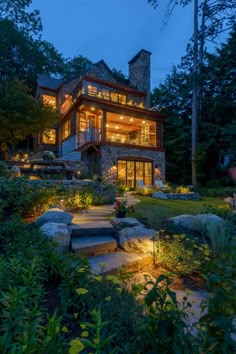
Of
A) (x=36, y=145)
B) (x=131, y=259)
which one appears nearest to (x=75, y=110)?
(x=36, y=145)

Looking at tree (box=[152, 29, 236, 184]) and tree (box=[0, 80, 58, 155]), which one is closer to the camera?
tree (box=[0, 80, 58, 155])

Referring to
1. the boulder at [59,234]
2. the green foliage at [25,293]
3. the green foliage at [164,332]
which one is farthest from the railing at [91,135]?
the green foliage at [164,332]

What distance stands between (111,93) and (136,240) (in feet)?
54.1

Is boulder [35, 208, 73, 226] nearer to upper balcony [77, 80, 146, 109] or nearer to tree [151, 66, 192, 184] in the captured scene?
upper balcony [77, 80, 146, 109]

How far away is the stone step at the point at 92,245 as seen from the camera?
10.4 feet

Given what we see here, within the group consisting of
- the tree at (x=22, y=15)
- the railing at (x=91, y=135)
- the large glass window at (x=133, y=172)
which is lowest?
the large glass window at (x=133, y=172)

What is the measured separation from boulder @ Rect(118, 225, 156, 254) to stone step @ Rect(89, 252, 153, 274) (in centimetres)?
16

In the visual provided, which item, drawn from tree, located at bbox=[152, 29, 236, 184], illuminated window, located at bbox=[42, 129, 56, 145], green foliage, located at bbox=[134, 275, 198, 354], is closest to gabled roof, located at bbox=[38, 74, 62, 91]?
illuminated window, located at bbox=[42, 129, 56, 145]

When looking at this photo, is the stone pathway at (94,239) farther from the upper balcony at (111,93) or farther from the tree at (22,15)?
the tree at (22,15)

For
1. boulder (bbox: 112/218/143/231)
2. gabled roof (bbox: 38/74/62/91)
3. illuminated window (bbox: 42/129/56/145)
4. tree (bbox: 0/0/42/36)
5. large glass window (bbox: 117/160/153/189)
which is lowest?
boulder (bbox: 112/218/143/231)

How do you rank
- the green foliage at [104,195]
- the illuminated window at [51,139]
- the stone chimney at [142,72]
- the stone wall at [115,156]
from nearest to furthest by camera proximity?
the green foliage at [104,195]
the stone wall at [115,156]
the illuminated window at [51,139]
the stone chimney at [142,72]

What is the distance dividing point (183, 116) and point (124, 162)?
36.3 ft

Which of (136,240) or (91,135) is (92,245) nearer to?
(136,240)

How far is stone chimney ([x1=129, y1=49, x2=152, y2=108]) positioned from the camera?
816 inches
